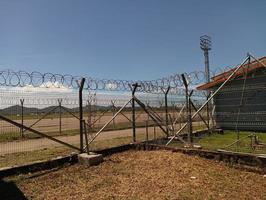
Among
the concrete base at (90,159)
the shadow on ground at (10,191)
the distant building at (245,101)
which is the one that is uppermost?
the distant building at (245,101)

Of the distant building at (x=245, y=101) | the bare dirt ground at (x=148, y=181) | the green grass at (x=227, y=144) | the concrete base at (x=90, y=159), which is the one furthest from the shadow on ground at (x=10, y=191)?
the distant building at (x=245, y=101)

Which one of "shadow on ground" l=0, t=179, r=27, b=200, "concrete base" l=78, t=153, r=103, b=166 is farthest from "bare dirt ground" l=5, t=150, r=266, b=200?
"concrete base" l=78, t=153, r=103, b=166

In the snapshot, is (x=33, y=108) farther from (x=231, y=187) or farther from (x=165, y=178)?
(x=231, y=187)

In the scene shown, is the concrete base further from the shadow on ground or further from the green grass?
the green grass

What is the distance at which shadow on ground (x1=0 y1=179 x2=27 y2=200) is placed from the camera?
23.0 ft

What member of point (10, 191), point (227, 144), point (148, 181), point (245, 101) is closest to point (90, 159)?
point (148, 181)

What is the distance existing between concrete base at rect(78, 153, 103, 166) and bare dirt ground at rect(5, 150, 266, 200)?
21cm

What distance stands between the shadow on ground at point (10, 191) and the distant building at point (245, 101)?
12145 mm

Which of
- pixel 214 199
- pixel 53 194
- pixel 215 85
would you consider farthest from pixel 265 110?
pixel 53 194

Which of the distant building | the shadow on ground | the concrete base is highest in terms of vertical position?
the distant building

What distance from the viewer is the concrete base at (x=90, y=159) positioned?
32.4ft

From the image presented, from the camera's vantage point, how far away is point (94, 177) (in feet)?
27.8

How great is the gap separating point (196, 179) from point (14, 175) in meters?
4.71

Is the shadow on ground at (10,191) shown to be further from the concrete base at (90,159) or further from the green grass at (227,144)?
the green grass at (227,144)
